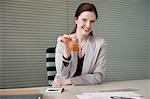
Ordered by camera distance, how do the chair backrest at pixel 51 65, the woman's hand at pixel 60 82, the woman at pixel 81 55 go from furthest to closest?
the chair backrest at pixel 51 65 < the woman at pixel 81 55 < the woman's hand at pixel 60 82

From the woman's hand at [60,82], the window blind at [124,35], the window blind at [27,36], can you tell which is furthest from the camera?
the window blind at [124,35]

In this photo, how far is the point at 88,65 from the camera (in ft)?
5.31

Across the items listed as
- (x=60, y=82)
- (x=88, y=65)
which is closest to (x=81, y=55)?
(x=88, y=65)

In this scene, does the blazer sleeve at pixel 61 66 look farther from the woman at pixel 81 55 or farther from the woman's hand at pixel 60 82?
the woman's hand at pixel 60 82

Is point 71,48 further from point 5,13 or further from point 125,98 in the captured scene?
point 5,13

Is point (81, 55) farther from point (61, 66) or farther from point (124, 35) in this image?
point (124, 35)

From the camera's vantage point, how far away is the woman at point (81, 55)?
1.49 m

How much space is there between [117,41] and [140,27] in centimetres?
52

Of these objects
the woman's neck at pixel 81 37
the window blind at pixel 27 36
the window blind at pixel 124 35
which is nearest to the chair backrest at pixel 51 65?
the woman's neck at pixel 81 37

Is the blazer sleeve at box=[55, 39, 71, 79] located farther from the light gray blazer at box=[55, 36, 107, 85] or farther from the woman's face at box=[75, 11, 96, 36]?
the woman's face at box=[75, 11, 96, 36]

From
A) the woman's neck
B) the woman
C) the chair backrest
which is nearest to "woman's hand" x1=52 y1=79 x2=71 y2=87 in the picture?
the woman

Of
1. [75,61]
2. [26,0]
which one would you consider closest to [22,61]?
[26,0]

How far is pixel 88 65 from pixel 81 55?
0.35 ft

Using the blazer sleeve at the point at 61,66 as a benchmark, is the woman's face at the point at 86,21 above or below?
above
